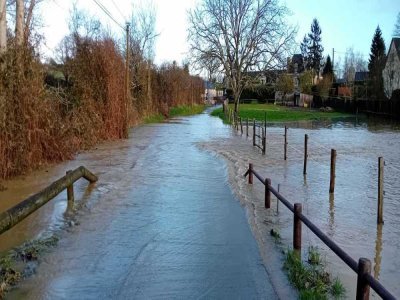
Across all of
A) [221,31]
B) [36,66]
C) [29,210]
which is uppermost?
[221,31]

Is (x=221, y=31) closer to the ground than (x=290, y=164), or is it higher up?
higher up

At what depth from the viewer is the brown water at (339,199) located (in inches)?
250

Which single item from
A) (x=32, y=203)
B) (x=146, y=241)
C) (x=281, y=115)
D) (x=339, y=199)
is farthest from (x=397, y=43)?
(x=32, y=203)

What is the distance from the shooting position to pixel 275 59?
41.3 metres

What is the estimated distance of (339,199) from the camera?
9.74m

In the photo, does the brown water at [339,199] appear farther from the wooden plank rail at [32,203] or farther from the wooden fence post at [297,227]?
the wooden plank rail at [32,203]

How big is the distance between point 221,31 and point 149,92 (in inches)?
403

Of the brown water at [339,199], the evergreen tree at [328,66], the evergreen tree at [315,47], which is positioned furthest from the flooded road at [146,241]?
the evergreen tree at [315,47]

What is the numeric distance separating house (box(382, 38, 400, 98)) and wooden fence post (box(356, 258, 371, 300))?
Answer: 55.7 meters

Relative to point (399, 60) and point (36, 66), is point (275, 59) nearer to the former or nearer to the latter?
point (399, 60)

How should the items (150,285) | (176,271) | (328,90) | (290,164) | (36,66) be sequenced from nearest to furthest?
(150,285), (176,271), (36,66), (290,164), (328,90)

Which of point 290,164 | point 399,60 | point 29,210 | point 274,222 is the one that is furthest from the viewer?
point 399,60

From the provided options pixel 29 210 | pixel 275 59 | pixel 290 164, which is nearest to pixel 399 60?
pixel 275 59

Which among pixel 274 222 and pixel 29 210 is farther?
pixel 274 222
